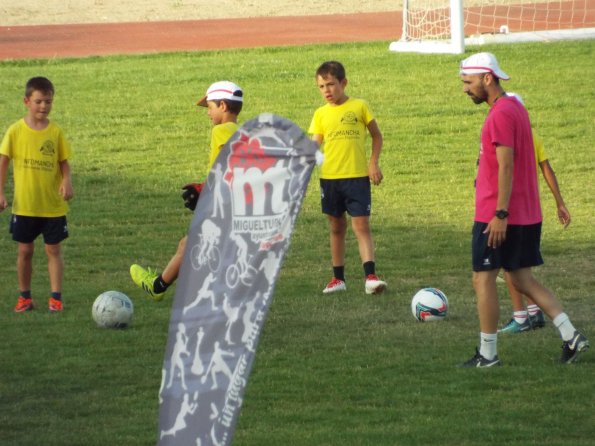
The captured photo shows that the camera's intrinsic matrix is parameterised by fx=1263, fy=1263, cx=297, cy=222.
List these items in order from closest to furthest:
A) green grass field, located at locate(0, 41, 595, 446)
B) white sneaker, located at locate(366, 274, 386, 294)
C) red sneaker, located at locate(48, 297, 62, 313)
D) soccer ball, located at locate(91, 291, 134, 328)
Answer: green grass field, located at locate(0, 41, 595, 446)
soccer ball, located at locate(91, 291, 134, 328)
red sneaker, located at locate(48, 297, 62, 313)
white sneaker, located at locate(366, 274, 386, 294)

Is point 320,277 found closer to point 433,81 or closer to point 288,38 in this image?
point 433,81

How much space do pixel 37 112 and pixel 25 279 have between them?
4.26 ft

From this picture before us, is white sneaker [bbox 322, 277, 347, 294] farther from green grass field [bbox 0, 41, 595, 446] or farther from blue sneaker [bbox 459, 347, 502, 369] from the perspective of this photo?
blue sneaker [bbox 459, 347, 502, 369]

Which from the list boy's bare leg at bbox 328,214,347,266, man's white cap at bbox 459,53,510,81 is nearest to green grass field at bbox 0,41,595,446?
boy's bare leg at bbox 328,214,347,266

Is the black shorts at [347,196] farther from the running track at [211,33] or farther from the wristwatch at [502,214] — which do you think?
the running track at [211,33]

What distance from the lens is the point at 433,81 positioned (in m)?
20.2

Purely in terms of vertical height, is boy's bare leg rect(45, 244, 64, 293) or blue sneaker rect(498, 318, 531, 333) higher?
boy's bare leg rect(45, 244, 64, 293)

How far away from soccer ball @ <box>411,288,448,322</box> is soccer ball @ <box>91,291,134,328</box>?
2088 millimetres

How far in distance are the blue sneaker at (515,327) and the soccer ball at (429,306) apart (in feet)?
1.64

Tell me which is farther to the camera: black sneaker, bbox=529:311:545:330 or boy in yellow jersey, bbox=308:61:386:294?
boy in yellow jersey, bbox=308:61:386:294

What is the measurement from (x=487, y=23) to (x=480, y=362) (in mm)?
18888

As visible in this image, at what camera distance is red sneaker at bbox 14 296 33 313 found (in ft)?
32.2

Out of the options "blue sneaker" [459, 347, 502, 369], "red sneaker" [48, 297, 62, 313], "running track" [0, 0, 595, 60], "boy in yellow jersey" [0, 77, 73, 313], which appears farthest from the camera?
"running track" [0, 0, 595, 60]

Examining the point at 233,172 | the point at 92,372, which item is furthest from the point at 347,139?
the point at 233,172
